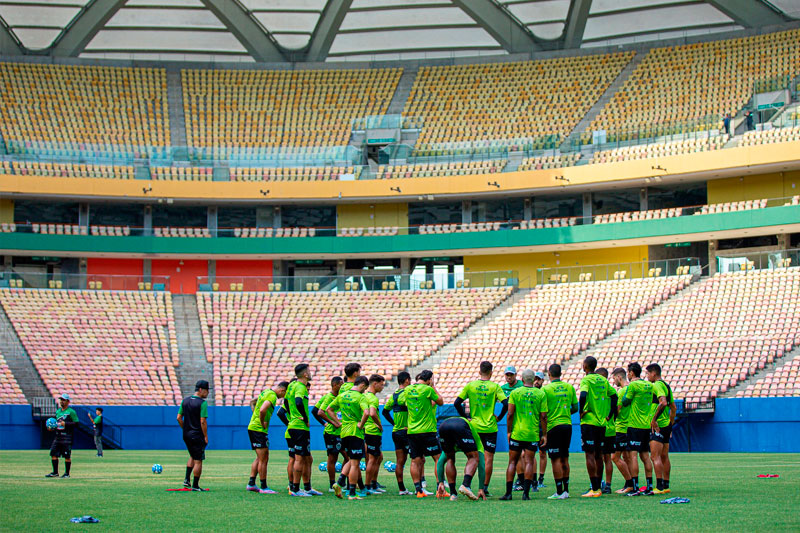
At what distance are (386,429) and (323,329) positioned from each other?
9.32 metres

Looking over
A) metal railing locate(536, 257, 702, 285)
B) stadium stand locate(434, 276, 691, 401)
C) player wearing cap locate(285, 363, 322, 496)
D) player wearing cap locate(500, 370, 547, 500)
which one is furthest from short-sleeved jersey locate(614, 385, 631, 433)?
metal railing locate(536, 257, 702, 285)

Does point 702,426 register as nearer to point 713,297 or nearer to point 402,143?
point 713,297

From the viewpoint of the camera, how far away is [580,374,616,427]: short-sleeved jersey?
15.5 m

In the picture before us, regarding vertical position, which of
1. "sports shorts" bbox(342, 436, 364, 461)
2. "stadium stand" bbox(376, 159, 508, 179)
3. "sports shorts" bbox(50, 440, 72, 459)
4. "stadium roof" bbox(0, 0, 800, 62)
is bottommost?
"sports shorts" bbox(50, 440, 72, 459)

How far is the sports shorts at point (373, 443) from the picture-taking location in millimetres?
16297

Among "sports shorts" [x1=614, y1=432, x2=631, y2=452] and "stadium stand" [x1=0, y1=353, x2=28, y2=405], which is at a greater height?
"stadium stand" [x1=0, y1=353, x2=28, y2=405]

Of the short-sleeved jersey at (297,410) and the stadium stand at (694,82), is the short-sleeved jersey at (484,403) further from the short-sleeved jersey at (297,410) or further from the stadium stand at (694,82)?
the stadium stand at (694,82)

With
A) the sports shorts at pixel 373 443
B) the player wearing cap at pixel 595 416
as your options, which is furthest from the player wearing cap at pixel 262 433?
the player wearing cap at pixel 595 416

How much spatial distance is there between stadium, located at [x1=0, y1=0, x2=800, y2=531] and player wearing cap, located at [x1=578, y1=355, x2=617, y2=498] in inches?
562

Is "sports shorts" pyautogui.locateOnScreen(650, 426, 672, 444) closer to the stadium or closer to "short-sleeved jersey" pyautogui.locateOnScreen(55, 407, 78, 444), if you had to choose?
"short-sleeved jersey" pyautogui.locateOnScreen(55, 407, 78, 444)

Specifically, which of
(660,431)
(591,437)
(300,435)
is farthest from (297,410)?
(660,431)

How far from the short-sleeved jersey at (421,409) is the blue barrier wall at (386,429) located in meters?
19.5

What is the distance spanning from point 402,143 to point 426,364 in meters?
15.8

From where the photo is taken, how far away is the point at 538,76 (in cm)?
5694
